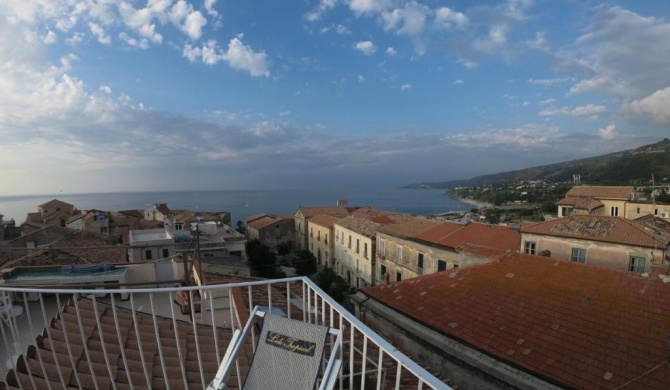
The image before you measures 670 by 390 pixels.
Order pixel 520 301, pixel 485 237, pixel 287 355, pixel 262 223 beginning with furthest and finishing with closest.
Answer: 1. pixel 262 223
2. pixel 485 237
3. pixel 520 301
4. pixel 287 355

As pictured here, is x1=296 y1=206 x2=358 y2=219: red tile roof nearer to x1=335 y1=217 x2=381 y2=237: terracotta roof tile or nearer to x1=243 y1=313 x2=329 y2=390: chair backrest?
x1=335 y1=217 x2=381 y2=237: terracotta roof tile

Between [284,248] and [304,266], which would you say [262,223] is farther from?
[304,266]

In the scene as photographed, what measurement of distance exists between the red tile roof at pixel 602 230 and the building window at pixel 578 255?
0.53 meters

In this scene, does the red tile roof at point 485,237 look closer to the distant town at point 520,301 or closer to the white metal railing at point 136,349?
the distant town at point 520,301

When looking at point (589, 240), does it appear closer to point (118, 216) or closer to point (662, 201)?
point (662, 201)

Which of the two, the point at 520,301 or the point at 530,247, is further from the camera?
the point at 530,247

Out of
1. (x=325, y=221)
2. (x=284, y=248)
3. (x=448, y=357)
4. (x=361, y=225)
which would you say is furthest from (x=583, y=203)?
(x=448, y=357)

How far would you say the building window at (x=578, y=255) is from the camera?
14109 mm

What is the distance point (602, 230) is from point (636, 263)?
1616 millimetres

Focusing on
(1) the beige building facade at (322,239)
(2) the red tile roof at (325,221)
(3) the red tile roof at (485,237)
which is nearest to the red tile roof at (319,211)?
(1) the beige building facade at (322,239)

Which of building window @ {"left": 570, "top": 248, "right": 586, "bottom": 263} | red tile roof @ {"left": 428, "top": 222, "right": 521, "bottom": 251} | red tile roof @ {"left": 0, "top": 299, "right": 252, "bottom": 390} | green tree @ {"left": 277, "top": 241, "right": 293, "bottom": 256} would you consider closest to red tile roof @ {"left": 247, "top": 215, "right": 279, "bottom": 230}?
green tree @ {"left": 277, "top": 241, "right": 293, "bottom": 256}

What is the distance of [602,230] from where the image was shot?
14195 mm

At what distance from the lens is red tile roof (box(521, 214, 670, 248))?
13.1 metres

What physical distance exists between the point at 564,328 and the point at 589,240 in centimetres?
1006
